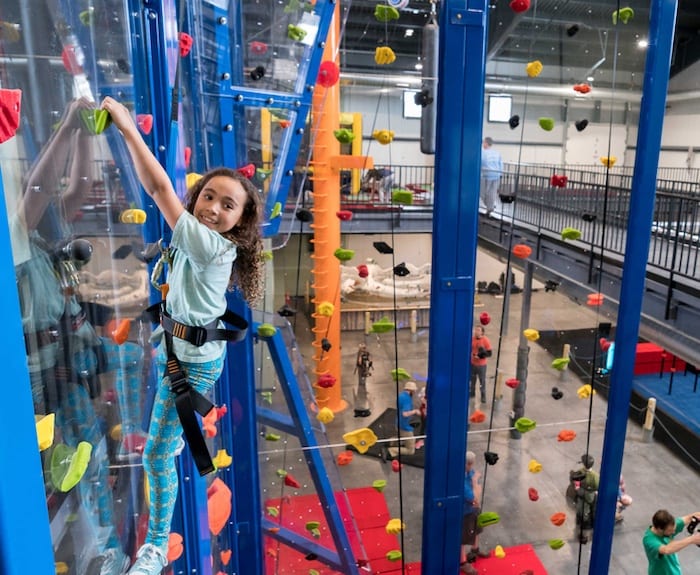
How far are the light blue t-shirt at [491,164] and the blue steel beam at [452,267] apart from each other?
0.89 m

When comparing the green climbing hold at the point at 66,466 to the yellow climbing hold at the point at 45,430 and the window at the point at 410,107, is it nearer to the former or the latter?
the yellow climbing hold at the point at 45,430

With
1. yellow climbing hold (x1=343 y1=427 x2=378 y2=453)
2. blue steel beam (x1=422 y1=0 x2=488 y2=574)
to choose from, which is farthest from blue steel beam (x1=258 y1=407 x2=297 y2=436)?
blue steel beam (x1=422 y1=0 x2=488 y2=574)

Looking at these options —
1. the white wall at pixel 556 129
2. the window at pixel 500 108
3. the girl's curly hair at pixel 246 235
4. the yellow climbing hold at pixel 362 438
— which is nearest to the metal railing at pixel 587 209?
the white wall at pixel 556 129

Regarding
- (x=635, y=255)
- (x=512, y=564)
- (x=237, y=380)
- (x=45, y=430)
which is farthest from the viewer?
(x=512, y=564)

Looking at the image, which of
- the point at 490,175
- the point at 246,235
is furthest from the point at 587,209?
the point at 246,235

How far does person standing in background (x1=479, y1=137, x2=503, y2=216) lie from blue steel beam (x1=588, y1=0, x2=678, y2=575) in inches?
29.0

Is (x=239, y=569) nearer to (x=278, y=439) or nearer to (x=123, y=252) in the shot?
(x=278, y=439)

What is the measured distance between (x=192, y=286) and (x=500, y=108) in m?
2.26

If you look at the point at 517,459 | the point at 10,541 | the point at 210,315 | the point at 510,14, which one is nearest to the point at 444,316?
the point at 210,315

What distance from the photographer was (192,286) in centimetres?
116

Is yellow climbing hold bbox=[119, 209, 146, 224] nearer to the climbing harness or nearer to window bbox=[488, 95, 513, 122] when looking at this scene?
the climbing harness

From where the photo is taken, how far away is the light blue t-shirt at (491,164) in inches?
116

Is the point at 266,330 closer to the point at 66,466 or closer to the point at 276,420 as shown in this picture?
the point at 276,420

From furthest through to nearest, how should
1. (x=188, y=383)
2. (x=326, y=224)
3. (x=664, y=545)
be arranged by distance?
(x=326, y=224) < (x=664, y=545) < (x=188, y=383)
